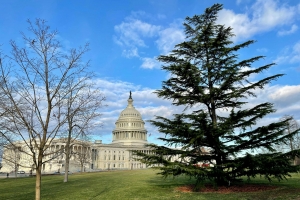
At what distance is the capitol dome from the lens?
441ft

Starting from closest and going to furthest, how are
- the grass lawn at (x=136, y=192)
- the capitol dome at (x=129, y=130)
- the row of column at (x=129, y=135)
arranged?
the grass lawn at (x=136, y=192), the capitol dome at (x=129, y=130), the row of column at (x=129, y=135)

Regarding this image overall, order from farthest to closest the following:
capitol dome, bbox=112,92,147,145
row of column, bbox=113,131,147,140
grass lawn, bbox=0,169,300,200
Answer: row of column, bbox=113,131,147,140, capitol dome, bbox=112,92,147,145, grass lawn, bbox=0,169,300,200

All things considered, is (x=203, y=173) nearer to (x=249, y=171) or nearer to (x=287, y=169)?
(x=249, y=171)

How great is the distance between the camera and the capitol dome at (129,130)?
134 metres

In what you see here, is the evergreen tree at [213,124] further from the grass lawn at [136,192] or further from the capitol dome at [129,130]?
the capitol dome at [129,130]

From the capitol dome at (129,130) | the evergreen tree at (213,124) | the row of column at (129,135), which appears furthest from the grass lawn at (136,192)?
the row of column at (129,135)

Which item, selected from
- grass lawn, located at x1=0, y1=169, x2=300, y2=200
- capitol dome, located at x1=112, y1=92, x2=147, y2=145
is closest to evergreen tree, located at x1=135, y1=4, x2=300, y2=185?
grass lawn, located at x1=0, y1=169, x2=300, y2=200

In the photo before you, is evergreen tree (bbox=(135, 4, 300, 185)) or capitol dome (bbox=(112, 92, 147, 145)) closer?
evergreen tree (bbox=(135, 4, 300, 185))

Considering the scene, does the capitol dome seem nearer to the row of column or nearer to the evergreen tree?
the row of column

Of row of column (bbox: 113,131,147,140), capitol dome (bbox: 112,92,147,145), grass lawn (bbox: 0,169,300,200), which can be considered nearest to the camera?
grass lawn (bbox: 0,169,300,200)

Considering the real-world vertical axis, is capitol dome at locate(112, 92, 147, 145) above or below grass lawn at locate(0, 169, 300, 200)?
above

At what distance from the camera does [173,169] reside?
50.6 feet

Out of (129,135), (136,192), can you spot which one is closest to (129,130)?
(129,135)

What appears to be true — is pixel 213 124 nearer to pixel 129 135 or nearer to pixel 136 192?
pixel 136 192
